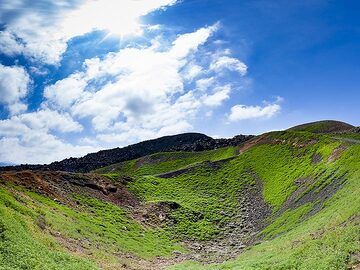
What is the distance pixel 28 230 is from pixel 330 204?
37.4 metres

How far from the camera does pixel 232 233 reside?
63.6m

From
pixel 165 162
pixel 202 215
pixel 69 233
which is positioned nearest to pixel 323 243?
pixel 69 233

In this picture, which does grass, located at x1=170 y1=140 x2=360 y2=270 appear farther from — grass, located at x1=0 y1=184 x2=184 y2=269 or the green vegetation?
the green vegetation

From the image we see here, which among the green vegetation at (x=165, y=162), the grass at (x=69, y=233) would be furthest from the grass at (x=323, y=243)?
the green vegetation at (x=165, y=162)

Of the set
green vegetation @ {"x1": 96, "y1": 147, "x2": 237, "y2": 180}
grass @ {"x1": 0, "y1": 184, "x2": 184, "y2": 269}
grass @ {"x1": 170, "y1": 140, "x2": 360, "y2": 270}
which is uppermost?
green vegetation @ {"x1": 96, "y1": 147, "x2": 237, "y2": 180}

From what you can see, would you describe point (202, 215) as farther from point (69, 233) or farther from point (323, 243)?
point (323, 243)

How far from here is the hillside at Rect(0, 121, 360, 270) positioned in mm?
32219

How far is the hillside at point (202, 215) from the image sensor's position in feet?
106

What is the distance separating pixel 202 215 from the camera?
234 feet

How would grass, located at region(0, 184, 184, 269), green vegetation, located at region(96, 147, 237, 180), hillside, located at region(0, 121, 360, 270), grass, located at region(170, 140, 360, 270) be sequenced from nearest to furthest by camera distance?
grass, located at region(170, 140, 360, 270)
grass, located at region(0, 184, 184, 269)
hillside, located at region(0, 121, 360, 270)
green vegetation, located at region(96, 147, 237, 180)

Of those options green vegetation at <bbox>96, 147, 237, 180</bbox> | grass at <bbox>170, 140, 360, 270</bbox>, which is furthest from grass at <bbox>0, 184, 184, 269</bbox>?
green vegetation at <bbox>96, 147, 237, 180</bbox>

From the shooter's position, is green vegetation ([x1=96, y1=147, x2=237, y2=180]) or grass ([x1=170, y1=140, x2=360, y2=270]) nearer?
grass ([x1=170, y1=140, x2=360, y2=270])

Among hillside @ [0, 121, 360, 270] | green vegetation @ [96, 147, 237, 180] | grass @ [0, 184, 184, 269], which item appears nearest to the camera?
grass @ [0, 184, 184, 269]

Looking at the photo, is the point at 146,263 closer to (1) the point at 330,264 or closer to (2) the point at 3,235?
(2) the point at 3,235
